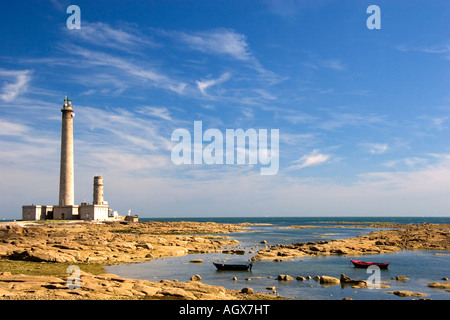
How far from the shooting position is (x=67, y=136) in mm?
95375

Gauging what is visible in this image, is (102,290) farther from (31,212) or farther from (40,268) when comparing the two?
(31,212)

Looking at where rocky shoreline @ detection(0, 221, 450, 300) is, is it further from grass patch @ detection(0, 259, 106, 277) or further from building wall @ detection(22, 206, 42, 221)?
building wall @ detection(22, 206, 42, 221)

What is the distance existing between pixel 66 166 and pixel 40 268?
218 ft

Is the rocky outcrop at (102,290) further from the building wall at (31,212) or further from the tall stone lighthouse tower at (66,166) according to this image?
the tall stone lighthouse tower at (66,166)

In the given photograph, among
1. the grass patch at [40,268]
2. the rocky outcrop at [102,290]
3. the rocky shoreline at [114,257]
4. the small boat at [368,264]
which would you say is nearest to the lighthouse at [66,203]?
the rocky shoreline at [114,257]

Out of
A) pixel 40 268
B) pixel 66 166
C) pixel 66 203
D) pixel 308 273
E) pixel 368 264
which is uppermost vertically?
pixel 66 166

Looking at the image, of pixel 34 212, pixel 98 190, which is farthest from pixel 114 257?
Result: pixel 98 190

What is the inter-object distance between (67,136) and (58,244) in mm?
58355

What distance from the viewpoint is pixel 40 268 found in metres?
32.3

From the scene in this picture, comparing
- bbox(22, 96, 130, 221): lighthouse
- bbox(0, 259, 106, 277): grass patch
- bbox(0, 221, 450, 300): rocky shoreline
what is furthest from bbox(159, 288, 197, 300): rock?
bbox(22, 96, 130, 221): lighthouse

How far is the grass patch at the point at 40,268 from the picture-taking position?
97.3 ft

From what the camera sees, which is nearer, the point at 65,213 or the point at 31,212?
the point at 31,212
